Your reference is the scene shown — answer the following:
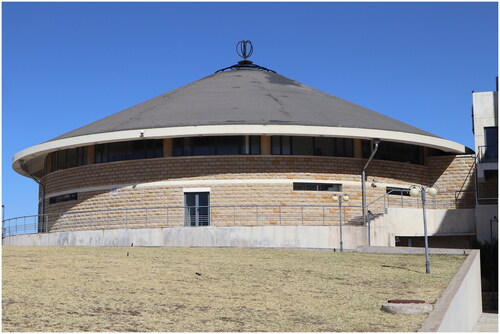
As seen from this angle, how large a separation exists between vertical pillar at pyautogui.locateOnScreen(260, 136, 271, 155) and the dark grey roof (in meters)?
0.89

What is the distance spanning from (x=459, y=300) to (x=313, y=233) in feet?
45.7

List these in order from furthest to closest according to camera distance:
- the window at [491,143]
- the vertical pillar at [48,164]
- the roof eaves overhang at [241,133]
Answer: the vertical pillar at [48,164] < the window at [491,143] < the roof eaves overhang at [241,133]

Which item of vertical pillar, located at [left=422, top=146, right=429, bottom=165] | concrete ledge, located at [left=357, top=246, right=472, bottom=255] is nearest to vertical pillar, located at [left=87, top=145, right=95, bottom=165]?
concrete ledge, located at [left=357, top=246, right=472, bottom=255]

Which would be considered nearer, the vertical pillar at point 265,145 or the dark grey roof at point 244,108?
the vertical pillar at point 265,145

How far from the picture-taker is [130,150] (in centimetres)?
3588

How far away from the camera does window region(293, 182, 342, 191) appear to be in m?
34.8

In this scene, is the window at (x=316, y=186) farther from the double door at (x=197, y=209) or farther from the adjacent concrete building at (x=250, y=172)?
the double door at (x=197, y=209)

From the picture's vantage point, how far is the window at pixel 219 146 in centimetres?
3469

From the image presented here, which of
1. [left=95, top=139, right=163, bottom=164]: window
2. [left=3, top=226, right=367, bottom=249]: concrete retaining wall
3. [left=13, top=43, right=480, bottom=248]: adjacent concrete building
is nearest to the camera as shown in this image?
[left=3, top=226, right=367, bottom=249]: concrete retaining wall

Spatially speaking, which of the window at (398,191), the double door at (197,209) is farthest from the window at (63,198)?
the window at (398,191)

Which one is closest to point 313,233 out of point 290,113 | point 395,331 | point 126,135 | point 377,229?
point 377,229

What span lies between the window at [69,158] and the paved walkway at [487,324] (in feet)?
67.8

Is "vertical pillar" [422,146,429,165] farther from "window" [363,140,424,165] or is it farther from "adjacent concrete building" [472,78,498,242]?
"adjacent concrete building" [472,78,498,242]

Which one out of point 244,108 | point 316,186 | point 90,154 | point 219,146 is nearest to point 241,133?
point 219,146
